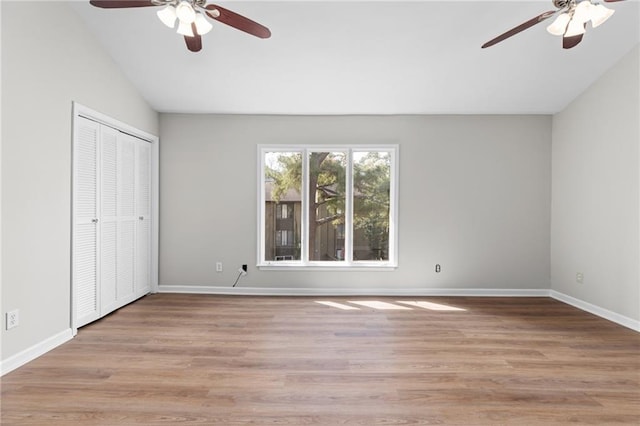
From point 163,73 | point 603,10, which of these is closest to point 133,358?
point 163,73

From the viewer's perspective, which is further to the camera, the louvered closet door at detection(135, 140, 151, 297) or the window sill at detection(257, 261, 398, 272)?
the window sill at detection(257, 261, 398, 272)

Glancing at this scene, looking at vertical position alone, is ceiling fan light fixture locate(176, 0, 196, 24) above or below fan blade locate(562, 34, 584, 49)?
below

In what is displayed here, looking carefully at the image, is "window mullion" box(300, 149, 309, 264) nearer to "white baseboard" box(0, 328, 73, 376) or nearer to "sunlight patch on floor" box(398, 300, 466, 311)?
"sunlight patch on floor" box(398, 300, 466, 311)

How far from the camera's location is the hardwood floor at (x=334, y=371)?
2012mm

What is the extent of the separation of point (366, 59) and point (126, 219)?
3242mm

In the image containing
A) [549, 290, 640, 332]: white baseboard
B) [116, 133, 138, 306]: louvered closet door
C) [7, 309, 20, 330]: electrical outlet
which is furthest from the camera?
[116, 133, 138, 306]: louvered closet door

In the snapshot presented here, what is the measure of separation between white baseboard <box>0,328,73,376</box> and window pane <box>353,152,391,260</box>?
128 inches

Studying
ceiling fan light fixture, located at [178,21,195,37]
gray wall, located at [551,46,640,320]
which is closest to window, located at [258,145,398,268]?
gray wall, located at [551,46,640,320]

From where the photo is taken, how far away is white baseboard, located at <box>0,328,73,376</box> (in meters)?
2.47

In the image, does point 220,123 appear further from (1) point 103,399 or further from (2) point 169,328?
(1) point 103,399

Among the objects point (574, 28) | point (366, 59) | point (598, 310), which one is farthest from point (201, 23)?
point (598, 310)

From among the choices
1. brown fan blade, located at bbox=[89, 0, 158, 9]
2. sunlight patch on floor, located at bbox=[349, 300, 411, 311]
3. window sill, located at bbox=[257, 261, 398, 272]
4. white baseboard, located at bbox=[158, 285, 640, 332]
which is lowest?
sunlight patch on floor, located at bbox=[349, 300, 411, 311]

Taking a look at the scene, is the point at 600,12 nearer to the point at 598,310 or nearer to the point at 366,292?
the point at 598,310

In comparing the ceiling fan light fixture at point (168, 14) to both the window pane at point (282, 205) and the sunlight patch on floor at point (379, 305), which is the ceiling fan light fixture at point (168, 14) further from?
the sunlight patch on floor at point (379, 305)
